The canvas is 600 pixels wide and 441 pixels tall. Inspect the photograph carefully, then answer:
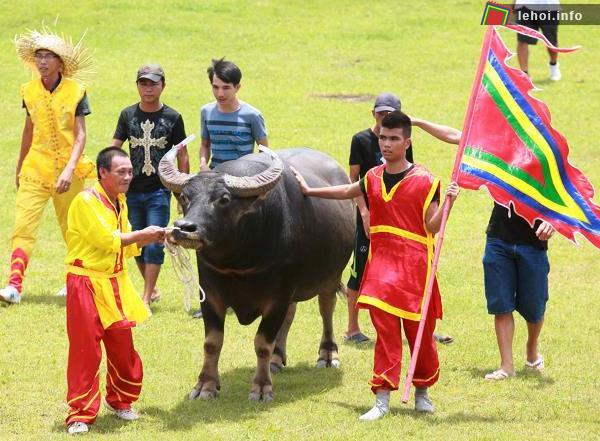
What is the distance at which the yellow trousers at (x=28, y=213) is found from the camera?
1155 centimetres

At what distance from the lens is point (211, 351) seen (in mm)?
8977

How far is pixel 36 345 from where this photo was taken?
10.2m

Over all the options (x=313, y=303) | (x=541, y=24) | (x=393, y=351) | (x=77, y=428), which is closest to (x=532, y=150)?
(x=393, y=351)

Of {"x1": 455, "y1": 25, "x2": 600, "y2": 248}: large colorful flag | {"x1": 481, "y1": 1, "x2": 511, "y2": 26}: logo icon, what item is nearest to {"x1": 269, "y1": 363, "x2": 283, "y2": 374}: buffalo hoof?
{"x1": 455, "y1": 25, "x2": 600, "y2": 248}: large colorful flag

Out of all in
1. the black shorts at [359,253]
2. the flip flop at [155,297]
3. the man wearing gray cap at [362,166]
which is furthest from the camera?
the flip flop at [155,297]

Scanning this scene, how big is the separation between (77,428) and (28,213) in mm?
4161

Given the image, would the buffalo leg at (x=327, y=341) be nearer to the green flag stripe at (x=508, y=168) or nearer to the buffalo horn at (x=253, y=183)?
the buffalo horn at (x=253, y=183)

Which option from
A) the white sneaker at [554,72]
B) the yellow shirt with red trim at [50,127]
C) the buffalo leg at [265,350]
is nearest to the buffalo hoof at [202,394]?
the buffalo leg at [265,350]

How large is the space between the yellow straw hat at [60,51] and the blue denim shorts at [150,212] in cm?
131

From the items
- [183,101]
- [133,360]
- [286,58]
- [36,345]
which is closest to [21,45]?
[36,345]

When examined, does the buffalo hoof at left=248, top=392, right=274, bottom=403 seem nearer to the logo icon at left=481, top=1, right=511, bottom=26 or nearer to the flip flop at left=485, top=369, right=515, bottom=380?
the flip flop at left=485, top=369, right=515, bottom=380

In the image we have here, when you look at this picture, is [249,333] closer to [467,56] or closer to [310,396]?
[310,396]

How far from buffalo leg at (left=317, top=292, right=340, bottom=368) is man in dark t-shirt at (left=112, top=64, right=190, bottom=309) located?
189 cm

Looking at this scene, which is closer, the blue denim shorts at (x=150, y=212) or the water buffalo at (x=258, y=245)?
the water buffalo at (x=258, y=245)
